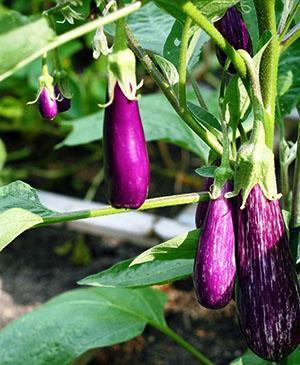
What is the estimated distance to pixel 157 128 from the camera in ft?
4.72

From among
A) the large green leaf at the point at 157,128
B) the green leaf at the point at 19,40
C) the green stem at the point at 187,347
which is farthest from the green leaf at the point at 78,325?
the green leaf at the point at 19,40

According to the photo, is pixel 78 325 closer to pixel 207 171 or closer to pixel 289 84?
pixel 289 84

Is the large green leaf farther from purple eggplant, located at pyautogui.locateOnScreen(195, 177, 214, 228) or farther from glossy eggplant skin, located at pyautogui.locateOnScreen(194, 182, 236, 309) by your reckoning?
glossy eggplant skin, located at pyautogui.locateOnScreen(194, 182, 236, 309)

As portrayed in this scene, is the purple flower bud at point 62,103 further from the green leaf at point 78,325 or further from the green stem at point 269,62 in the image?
the green leaf at point 78,325

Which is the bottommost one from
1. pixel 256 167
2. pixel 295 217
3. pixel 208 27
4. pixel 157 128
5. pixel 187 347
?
pixel 187 347

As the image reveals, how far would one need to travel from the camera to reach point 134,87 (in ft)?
1.77

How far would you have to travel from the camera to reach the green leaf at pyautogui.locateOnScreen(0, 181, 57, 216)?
73cm

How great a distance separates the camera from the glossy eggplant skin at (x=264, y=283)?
614 millimetres

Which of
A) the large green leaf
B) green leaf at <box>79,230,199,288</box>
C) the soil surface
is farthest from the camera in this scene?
the soil surface

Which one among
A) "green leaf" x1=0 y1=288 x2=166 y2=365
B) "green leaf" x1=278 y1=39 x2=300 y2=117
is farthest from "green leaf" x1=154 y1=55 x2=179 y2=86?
"green leaf" x1=0 y1=288 x2=166 y2=365

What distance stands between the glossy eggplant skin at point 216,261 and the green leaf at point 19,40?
23cm

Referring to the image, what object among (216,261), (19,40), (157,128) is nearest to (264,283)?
(216,261)

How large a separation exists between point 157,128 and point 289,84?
1.62ft

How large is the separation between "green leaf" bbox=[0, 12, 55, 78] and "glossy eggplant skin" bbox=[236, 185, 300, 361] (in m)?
0.23
